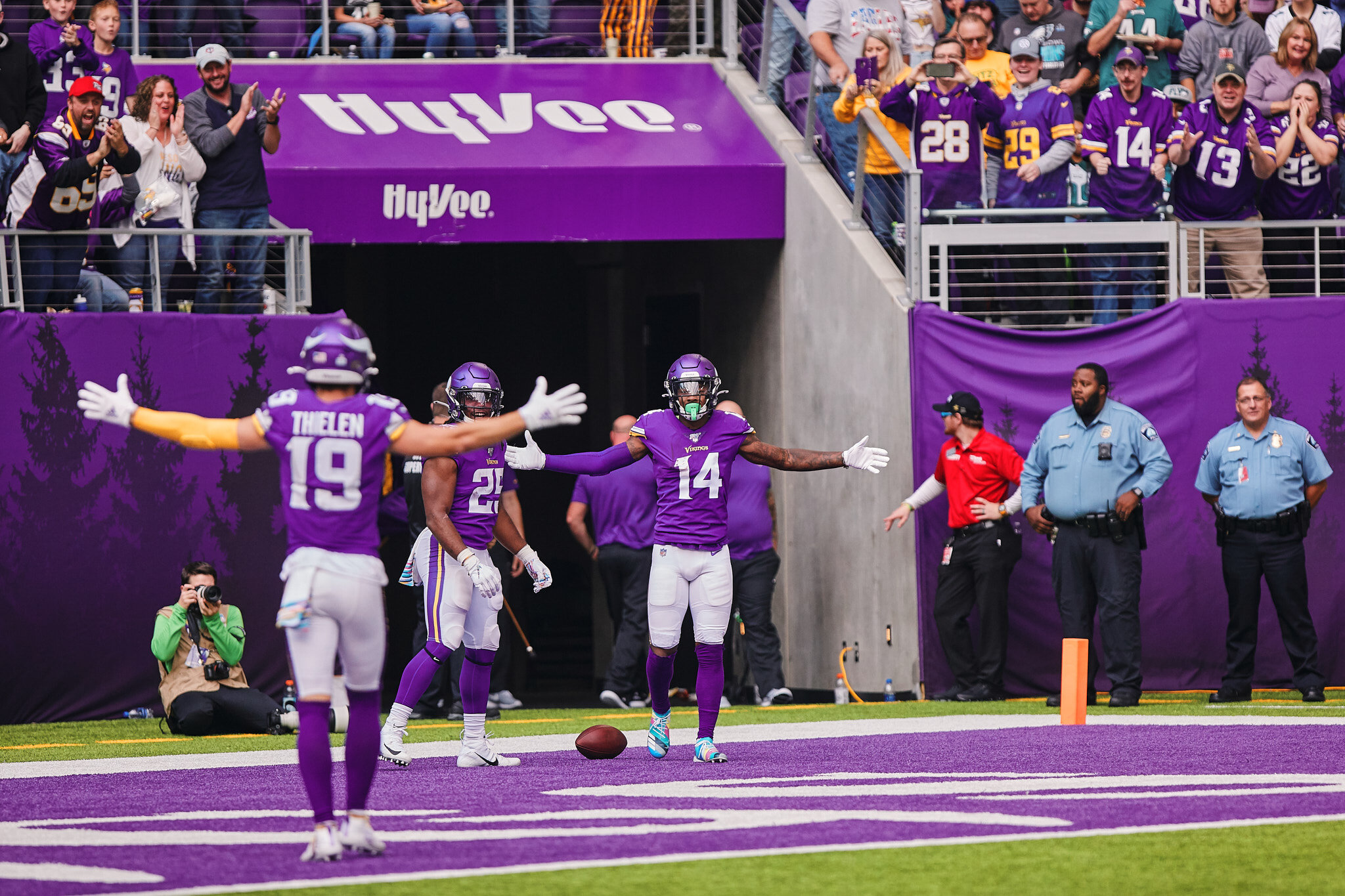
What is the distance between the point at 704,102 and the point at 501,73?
6.17ft

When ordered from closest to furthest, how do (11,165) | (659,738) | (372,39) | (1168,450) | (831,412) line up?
(659,738) < (11,165) < (1168,450) < (831,412) < (372,39)

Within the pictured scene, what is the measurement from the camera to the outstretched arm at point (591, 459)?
9.79m

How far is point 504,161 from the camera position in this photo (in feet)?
51.3

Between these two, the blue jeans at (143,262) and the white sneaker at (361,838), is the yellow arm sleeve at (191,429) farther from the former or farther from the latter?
the blue jeans at (143,262)

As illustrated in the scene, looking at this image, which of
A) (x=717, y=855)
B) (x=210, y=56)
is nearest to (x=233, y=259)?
(x=210, y=56)

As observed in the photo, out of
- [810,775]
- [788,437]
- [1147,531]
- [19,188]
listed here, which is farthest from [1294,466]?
[19,188]

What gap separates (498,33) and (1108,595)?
8.19 meters

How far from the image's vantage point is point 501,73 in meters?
16.9

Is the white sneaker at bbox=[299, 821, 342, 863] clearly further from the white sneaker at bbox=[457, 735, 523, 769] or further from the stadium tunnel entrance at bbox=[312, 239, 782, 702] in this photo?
the stadium tunnel entrance at bbox=[312, 239, 782, 702]

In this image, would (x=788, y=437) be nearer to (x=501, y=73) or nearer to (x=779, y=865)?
(x=501, y=73)

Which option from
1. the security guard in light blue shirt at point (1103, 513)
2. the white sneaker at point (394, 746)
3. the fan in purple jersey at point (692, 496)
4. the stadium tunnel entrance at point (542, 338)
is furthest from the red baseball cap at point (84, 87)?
the security guard in light blue shirt at point (1103, 513)

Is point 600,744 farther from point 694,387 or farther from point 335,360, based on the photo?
point 335,360

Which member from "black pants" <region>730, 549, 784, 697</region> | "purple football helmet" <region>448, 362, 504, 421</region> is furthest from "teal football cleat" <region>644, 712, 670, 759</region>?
"black pants" <region>730, 549, 784, 697</region>

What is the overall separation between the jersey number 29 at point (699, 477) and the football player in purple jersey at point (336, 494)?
3082 mm
